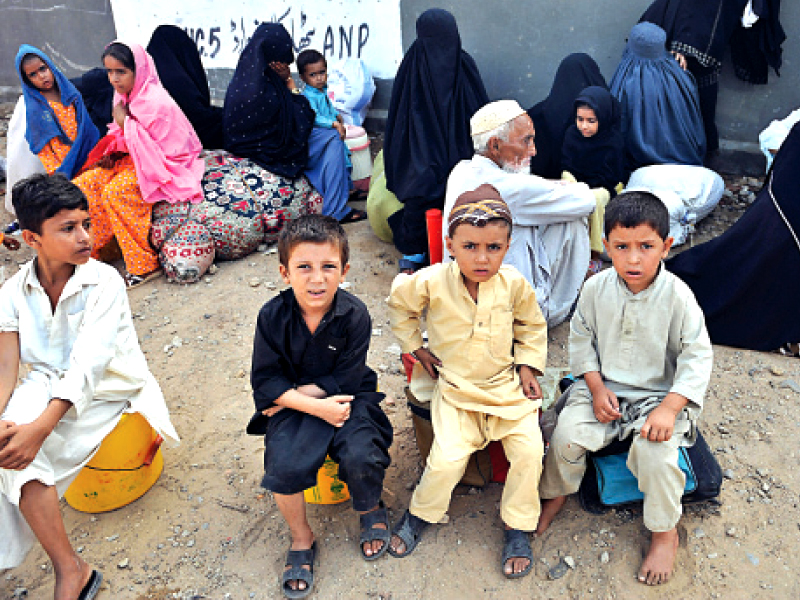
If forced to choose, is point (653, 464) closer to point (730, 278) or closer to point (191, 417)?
point (730, 278)

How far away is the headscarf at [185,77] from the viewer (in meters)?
5.50

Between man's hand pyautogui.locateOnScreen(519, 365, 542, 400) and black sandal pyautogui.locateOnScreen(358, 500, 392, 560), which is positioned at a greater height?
man's hand pyautogui.locateOnScreen(519, 365, 542, 400)

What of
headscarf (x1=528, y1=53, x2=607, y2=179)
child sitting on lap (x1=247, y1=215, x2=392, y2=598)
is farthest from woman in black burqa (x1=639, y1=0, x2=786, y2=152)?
child sitting on lap (x1=247, y1=215, x2=392, y2=598)

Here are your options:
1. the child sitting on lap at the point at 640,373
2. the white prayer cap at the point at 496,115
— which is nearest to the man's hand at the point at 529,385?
the child sitting on lap at the point at 640,373

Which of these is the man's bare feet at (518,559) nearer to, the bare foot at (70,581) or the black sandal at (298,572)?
the black sandal at (298,572)

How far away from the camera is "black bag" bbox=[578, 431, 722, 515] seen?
253 centimetres

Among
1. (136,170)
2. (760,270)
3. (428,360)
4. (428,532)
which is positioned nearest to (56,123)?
(136,170)

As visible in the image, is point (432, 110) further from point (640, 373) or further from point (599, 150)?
point (640, 373)

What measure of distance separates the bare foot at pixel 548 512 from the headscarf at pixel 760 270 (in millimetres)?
1704

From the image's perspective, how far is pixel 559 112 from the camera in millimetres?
5039

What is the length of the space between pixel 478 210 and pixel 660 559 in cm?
143

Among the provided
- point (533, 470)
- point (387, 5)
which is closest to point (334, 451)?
point (533, 470)

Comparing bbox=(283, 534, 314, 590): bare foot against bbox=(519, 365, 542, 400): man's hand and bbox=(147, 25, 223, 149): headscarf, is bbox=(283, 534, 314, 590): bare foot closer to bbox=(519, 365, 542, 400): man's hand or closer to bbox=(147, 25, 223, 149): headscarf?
bbox=(519, 365, 542, 400): man's hand

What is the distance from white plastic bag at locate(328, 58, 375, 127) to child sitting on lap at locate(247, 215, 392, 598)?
406 cm
